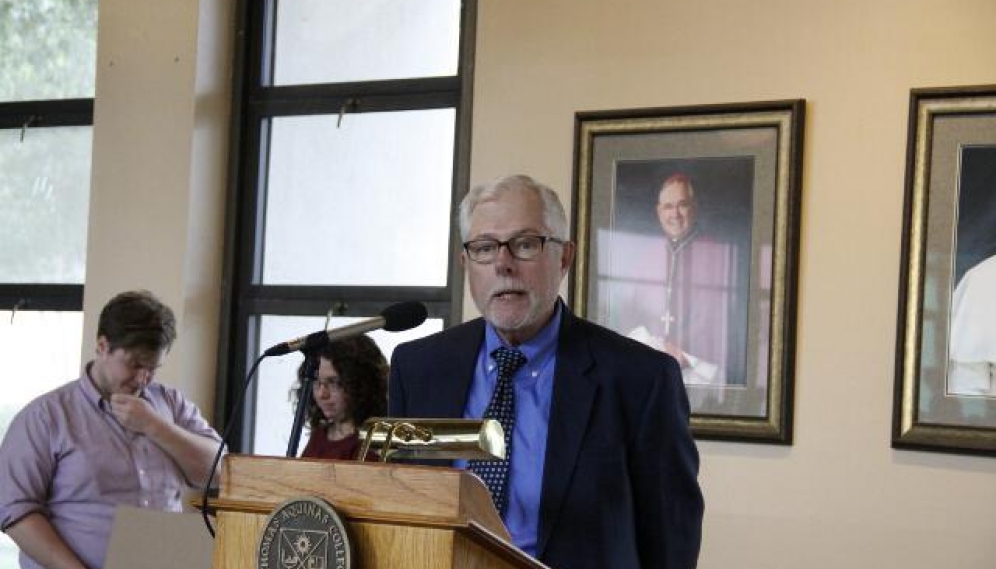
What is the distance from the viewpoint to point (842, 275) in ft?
13.5

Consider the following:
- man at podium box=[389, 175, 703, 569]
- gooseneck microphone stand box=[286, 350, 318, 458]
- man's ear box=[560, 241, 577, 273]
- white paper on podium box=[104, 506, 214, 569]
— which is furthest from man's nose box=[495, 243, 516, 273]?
white paper on podium box=[104, 506, 214, 569]

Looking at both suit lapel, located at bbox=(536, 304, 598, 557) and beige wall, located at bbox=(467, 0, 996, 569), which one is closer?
suit lapel, located at bbox=(536, 304, 598, 557)

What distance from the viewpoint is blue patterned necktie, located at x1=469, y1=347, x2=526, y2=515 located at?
2.58 meters

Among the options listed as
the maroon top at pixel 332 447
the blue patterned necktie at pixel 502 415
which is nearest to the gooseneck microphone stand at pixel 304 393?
the blue patterned necktie at pixel 502 415

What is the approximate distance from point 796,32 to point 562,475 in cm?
213

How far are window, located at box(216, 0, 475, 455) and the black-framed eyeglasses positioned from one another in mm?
2319

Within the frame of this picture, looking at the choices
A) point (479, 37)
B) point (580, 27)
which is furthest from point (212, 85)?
point (580, 27)

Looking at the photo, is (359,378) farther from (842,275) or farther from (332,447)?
(842,275)

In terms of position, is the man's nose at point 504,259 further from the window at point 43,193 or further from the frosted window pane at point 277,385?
the window at point 43,193

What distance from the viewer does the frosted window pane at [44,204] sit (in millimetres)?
5801

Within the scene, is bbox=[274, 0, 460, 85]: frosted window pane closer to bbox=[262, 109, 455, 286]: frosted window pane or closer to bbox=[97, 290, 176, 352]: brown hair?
bbox=[262, 109, 455, 286]: frosted window pane

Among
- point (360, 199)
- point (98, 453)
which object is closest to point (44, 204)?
point (360, 199)

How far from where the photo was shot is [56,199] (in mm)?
5879

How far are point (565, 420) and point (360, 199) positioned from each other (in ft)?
9.11
